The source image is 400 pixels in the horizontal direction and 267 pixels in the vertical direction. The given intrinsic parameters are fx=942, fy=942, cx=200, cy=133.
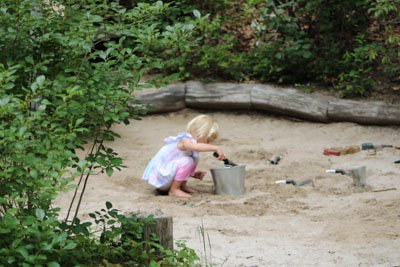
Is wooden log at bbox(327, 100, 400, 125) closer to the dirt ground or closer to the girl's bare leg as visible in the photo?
the dirt ground

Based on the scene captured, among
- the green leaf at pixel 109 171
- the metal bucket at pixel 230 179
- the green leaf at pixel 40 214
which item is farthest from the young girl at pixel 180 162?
the green leaf at pixel 40 214

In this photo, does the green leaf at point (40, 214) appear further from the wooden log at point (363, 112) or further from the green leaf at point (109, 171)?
the wooden log at point (363, 112)

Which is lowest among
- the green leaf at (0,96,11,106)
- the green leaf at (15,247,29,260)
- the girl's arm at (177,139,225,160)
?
the girl's arm at (177,139,225,160)

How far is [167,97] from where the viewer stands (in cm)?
1131

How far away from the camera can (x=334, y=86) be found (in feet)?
35.9

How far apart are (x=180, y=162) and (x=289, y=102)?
9.86 ft

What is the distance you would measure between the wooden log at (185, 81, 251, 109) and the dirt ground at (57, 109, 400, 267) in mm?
116

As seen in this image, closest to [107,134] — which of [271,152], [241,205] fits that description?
[241,205]

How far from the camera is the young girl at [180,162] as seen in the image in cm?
812

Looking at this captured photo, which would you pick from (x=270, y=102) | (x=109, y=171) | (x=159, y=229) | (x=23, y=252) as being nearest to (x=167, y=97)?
(x=270, y=102)

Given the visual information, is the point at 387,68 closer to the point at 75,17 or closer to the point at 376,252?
the point at 376,252

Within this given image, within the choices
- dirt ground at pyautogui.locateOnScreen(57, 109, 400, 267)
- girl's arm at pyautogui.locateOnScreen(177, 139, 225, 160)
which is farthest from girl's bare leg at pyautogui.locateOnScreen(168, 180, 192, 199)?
girl's arm at pyautogui.locateOnScreen(177, 139, 225, 160)

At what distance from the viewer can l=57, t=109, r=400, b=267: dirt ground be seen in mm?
5988

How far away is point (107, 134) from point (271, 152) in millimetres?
5047
